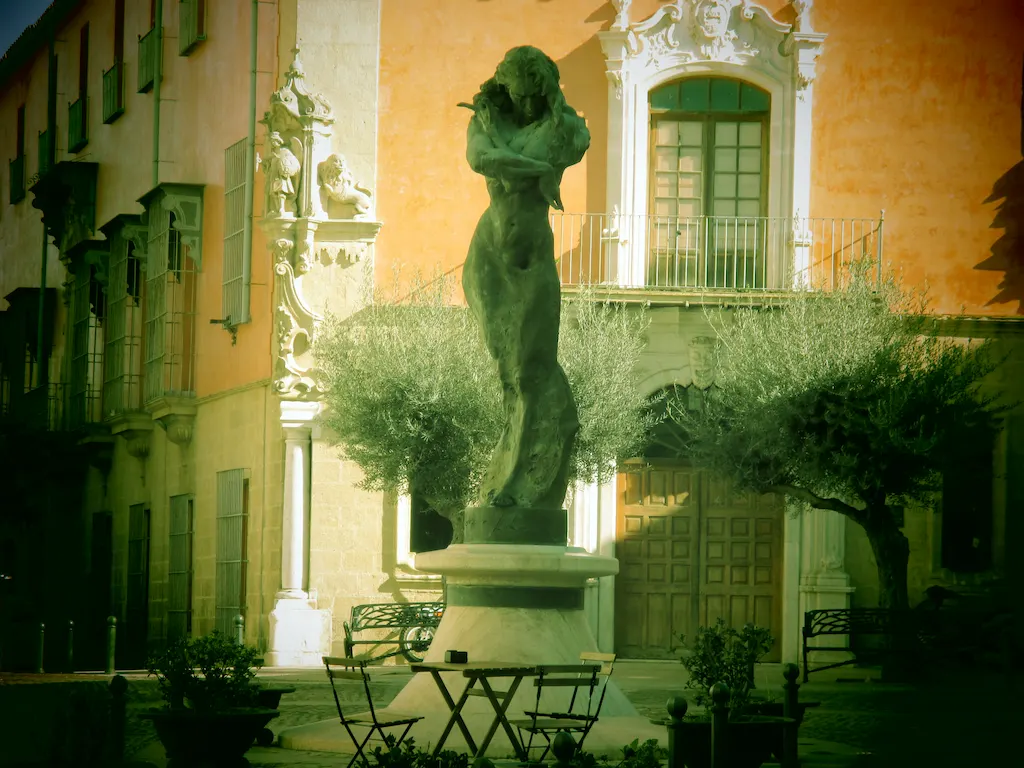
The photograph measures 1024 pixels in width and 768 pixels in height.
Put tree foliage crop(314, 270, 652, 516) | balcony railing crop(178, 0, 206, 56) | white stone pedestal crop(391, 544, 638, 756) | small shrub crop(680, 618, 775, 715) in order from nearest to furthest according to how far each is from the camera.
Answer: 1. small shrub crop(680, 618, 775, 715)
2. white stone pedestal crop(391, 544, 638, 756)
3. tree foliage crop(314, 270, 652, 516)
4. balcony railing crop(178, 0, 206, 56)

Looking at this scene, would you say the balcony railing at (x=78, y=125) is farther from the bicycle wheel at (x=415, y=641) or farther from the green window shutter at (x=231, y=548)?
the bicycle wheel at (x=415, y=641)

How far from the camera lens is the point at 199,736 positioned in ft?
28.9

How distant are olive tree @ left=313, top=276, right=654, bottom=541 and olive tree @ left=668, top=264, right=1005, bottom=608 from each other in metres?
1.03

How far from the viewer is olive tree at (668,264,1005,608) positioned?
1834 cm

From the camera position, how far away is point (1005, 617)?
695 inches

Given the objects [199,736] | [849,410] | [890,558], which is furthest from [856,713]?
[199,736]

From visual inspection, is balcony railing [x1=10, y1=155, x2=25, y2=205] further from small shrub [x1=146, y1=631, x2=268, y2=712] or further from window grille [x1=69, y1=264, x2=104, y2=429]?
small shrub [x1=146, y1=631, x2=268, y2=712]

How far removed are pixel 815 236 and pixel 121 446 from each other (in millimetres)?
11766

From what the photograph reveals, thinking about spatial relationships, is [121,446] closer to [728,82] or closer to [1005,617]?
[728,82]

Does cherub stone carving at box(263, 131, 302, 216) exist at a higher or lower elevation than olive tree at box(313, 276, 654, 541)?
higher

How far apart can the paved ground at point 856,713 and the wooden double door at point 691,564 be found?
1.54 m

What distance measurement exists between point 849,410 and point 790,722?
9723 mm

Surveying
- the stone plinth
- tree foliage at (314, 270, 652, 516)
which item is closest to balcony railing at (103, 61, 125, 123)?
tree foliage at (314, 270, 652, 516)

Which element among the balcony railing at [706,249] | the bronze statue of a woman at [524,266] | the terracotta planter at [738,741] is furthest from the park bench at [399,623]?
the terracotta planter at [738,741]
